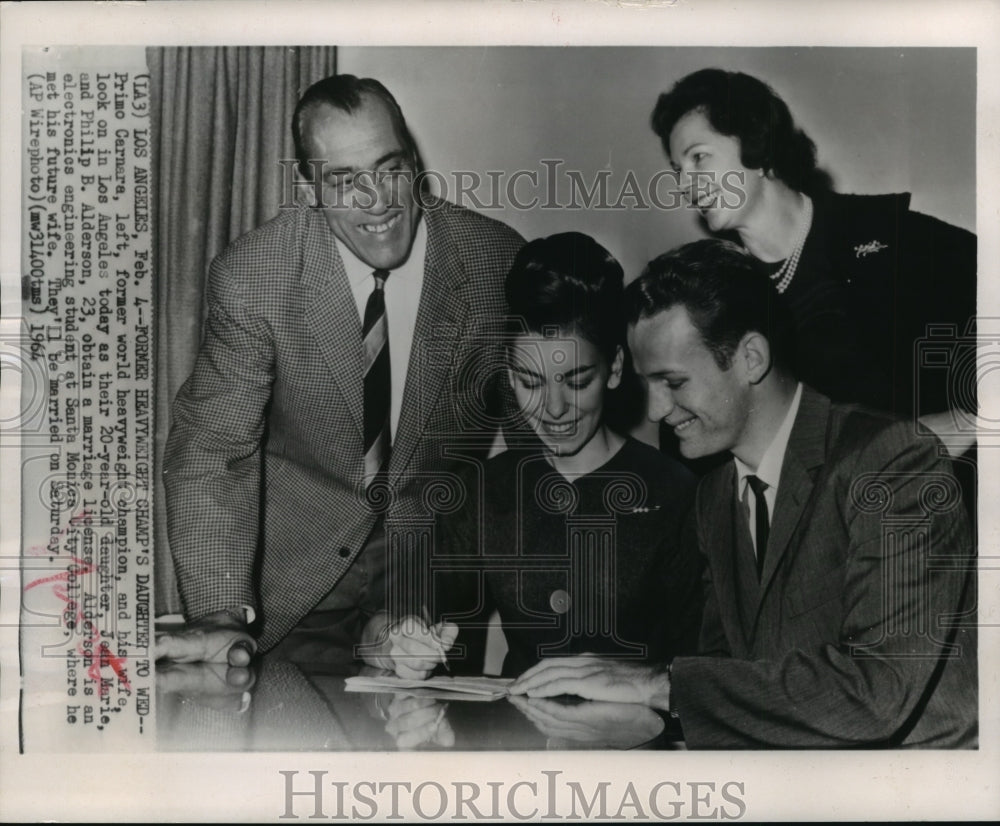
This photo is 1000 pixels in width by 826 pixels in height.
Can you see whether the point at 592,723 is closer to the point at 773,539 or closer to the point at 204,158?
the point at 773,539

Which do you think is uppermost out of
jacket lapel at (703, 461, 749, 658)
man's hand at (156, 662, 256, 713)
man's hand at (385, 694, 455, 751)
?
jacket lapel at (703, 461, 749, 658)

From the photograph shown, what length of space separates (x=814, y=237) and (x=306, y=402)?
4.01 feet

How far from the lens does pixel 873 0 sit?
2.74 m

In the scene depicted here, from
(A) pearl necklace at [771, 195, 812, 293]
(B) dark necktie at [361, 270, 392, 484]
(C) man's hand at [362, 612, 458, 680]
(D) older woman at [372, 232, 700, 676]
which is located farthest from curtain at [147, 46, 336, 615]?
(A) pearl necklace at [771, 195, 812, 293]

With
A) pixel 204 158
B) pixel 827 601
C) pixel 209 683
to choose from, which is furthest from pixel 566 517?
pixel 204 158

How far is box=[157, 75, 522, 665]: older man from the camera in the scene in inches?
107

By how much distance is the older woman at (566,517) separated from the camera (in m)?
2.70

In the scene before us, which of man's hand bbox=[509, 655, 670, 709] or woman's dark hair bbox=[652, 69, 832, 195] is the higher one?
woman's dark hair bbox=[652, 69, 832, 195]

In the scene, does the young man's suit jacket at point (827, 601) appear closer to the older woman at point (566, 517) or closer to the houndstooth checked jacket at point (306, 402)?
the older woman at point (566, 517)

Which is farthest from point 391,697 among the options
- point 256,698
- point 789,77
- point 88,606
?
point 789,77

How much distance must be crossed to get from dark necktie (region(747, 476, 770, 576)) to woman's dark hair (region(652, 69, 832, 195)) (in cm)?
67

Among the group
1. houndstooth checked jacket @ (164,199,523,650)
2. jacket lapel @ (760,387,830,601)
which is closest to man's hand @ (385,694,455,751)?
houndstooth checked jacket @ (164,199,523,650)

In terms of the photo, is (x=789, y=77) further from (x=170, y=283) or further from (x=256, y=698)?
(x=256, y=698)

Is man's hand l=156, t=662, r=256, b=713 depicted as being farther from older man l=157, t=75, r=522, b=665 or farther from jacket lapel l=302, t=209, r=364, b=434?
jacket lapel l=302, t=209, r=364, b=434
